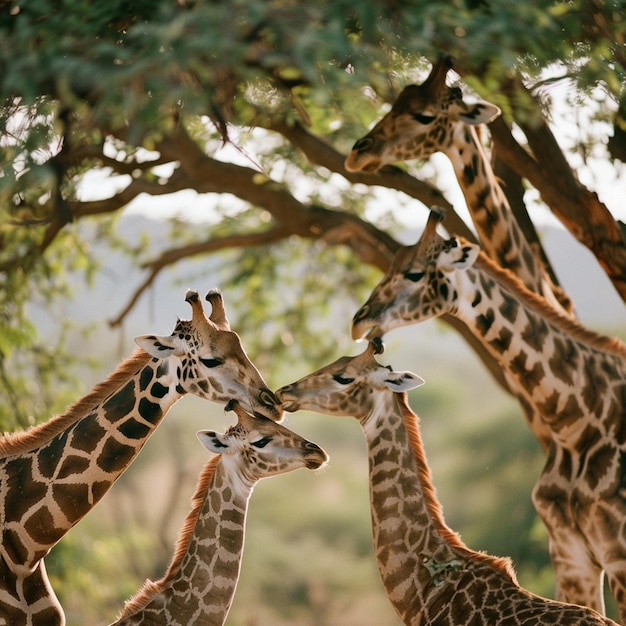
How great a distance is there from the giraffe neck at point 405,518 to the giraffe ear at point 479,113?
2.03 metres

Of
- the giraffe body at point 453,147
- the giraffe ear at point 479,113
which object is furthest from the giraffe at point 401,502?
the giraffe ear at point 479,113

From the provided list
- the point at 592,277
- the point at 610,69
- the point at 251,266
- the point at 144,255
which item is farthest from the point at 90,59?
the point at 592,277

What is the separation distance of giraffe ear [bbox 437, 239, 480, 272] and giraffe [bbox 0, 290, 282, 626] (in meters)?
1.40

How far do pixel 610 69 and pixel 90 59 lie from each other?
294 centimetres

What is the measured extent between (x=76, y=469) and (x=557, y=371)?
304cm

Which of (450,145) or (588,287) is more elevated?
(588,287)

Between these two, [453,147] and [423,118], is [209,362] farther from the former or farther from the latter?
[453,147]

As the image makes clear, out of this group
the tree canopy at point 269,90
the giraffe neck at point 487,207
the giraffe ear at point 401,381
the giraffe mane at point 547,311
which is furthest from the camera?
the giraffe neck at point 487,207

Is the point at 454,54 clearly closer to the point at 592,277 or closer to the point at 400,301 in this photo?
the point at 400,301

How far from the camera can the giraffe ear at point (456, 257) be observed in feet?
25.2

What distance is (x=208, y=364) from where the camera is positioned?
7.11m

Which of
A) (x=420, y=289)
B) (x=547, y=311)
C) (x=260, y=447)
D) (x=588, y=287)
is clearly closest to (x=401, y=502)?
(x=260, y=447)

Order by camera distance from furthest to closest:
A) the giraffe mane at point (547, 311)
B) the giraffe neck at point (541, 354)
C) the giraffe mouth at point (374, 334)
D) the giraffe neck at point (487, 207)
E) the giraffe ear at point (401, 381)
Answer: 1. the giraffe neck at point (487, 207)
2. the giraffe mane at point (547, 311)
3. the giraffe neck at point (541, 354)
4. the giraffe mouth at point (374, 334)
5. the giraffe ear at point (401, 381)

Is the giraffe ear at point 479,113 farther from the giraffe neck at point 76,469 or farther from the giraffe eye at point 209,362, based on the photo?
the giraffe neck at point 76,469
